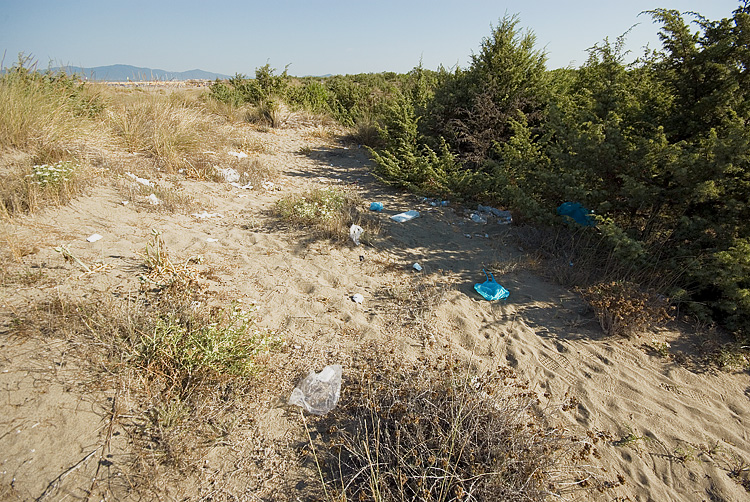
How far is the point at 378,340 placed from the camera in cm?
296

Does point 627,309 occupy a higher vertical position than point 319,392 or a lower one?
higher

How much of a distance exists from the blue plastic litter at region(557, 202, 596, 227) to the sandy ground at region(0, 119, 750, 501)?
66cm

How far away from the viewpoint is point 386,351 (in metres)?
2.84

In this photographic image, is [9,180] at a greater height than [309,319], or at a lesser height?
greater

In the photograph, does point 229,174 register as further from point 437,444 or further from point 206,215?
point 437,444

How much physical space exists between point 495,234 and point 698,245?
1.99m

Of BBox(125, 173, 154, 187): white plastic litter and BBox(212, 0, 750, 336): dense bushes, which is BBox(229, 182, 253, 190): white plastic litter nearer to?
BBox(125, 173, 154, 187): white plastic litter

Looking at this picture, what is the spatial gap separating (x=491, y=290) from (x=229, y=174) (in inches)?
184

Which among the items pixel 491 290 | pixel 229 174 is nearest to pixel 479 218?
pixel 491 290

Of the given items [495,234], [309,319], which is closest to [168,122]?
[309,319]

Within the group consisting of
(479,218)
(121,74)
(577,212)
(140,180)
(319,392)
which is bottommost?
(319,392)

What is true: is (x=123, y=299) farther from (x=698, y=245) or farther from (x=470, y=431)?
(x=698, y=245)

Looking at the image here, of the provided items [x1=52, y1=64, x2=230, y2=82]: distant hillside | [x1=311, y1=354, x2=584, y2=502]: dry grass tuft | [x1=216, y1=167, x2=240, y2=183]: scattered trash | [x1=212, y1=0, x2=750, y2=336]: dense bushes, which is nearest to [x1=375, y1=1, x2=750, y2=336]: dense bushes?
[x1=212, y1=0, x2=750, y2=336]: dense bushes

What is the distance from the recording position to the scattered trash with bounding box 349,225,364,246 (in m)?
4.35
